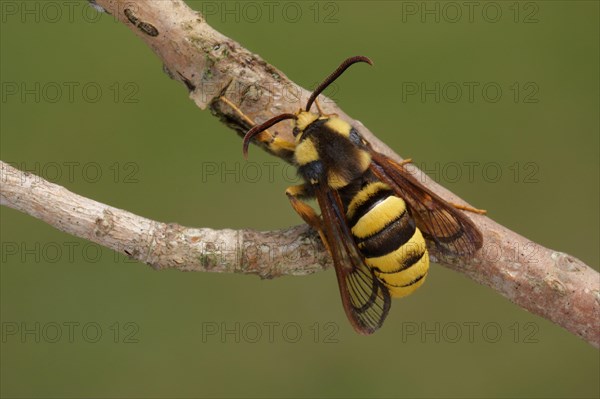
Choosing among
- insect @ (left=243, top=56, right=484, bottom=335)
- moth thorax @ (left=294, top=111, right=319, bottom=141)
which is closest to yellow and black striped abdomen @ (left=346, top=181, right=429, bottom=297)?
insect @ (left=243, top=56, right=484, bottom=335)

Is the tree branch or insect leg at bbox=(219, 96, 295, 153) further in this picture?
insect leg at bbox=(219, 96, 295, 153)

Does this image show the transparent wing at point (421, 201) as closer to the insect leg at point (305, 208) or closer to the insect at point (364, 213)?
the insect at point (364, 213)

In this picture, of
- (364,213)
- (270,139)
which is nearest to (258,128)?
(270,139)

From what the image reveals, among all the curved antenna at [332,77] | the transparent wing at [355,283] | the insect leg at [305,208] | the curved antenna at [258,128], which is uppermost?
the curved antenna at [332,77]

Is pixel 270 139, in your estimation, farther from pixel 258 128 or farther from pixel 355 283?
pixel 355 283

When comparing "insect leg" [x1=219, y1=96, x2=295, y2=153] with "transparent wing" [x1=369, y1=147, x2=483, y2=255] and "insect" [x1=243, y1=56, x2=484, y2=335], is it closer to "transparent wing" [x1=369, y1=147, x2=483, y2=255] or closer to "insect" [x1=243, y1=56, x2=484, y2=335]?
"insect" [x1=243, y1=56, x2=484, y2=335]

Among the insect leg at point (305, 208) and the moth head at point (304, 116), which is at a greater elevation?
the moth head at point (304, 116)

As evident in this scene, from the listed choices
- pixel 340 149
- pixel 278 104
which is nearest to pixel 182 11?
pixel 278 104

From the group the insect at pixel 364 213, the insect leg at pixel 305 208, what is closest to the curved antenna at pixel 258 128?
the insect at pixel 364 213
